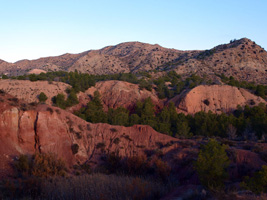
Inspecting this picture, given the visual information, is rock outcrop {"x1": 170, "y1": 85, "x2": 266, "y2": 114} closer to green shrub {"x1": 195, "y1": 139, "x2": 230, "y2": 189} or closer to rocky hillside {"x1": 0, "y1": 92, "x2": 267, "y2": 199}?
rocky hillside {"x1": 0, "y1": 92, "x2": 267, "y2": 199}

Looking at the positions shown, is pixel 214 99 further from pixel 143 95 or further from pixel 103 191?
pixel 103 191

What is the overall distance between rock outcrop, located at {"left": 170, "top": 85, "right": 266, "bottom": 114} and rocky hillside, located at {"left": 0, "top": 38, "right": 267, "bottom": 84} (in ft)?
63.6

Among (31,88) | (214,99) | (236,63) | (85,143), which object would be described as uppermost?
(236,63)

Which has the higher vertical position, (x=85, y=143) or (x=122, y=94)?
(x=122, y=94)

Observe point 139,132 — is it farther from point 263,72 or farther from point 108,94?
point 263,72

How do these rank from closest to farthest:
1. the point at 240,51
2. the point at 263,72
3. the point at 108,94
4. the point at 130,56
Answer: the point at 108,94 → the point at 263,72 → the point at 240,51 → the point at 130,56

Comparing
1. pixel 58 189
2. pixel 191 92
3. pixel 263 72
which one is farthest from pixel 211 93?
pixel 58 189

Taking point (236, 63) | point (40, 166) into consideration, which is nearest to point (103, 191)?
point (40, 166)

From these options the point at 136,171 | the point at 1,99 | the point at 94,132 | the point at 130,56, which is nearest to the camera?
the point at 136,171

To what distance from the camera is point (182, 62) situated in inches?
3585

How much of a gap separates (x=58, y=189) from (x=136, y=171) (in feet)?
25.6

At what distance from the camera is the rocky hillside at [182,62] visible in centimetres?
8056

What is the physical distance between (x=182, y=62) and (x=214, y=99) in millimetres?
38730

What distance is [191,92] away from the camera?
5434 centimetres
